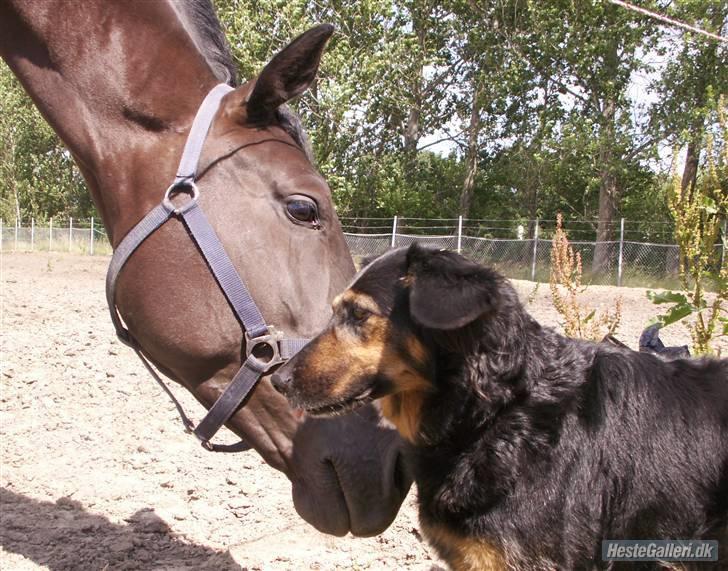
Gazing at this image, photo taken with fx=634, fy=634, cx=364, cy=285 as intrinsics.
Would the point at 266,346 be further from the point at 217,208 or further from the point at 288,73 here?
the point at 288,73

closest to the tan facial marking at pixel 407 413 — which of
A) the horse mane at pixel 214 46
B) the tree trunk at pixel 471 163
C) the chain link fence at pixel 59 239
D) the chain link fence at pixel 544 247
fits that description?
the horse mane at pixel 214 46

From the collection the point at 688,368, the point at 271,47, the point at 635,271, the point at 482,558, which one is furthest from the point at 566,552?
the point at 271,47

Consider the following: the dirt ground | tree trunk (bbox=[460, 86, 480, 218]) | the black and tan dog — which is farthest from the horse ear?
tree trunk (bbox=[460, 86, 480, 218])

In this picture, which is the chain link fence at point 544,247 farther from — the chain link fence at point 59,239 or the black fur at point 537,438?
the chain link fence at point 59,239

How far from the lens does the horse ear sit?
7.75ft

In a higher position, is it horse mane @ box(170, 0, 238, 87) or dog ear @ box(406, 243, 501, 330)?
horse mane @ box(170, 0, 238, 87)

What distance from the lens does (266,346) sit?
7.79 feet

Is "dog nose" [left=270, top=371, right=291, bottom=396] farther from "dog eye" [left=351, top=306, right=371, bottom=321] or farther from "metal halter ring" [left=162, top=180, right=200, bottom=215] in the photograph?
"metal halter ring" [left=162, top=180, right=200, bottom=215]

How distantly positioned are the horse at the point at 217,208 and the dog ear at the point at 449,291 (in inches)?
12.4

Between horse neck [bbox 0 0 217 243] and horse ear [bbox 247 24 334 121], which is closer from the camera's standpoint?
horse ear [bbox 247 24 334 121]

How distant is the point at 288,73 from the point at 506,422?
5.24ft

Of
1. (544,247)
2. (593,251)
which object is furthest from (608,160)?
(544,247)

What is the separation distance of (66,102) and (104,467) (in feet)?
9.30

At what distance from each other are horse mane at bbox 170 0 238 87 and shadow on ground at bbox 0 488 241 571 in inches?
97.2
